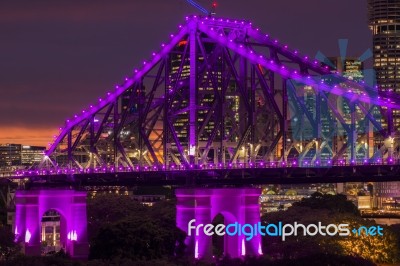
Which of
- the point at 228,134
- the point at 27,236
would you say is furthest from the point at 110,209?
the point at 228,134

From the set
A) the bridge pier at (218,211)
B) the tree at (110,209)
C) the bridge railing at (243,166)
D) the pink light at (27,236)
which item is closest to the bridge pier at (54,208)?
the pink light at (27,236)

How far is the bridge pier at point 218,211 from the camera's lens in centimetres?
10662

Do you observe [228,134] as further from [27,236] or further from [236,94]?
[27,236]

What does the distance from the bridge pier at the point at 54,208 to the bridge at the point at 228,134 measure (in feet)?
0.38

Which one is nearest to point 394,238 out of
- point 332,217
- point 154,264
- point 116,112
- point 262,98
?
point 332,217

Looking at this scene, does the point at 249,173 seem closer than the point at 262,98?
Yes

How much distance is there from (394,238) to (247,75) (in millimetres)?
23503

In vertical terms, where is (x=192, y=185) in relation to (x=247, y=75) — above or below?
below

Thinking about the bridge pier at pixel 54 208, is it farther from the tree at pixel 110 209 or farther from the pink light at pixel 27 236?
the tree at pixel 110 209

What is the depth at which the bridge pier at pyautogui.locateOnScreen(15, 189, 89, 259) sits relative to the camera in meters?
131

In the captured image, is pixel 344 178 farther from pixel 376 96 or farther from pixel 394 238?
pixel 394 238

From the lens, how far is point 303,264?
8444cm

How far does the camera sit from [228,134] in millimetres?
117812

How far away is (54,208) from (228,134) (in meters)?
27.5
